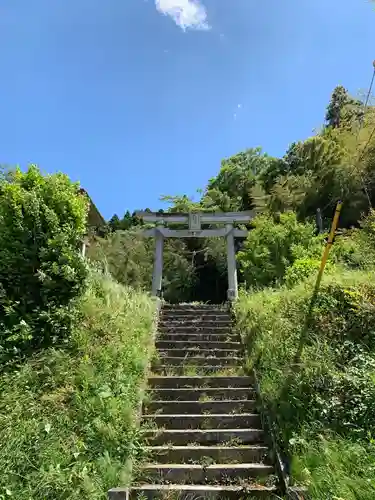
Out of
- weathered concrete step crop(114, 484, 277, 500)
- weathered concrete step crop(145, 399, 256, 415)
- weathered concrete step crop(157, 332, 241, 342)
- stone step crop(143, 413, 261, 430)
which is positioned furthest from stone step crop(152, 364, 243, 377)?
weathered concrete step crop(114, 484, 277, 500)

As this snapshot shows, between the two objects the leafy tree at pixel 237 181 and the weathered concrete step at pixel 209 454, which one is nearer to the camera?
the weathered concrete step at pixel 209 454

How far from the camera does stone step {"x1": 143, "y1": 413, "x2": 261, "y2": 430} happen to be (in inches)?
245

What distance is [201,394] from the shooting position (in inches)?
276

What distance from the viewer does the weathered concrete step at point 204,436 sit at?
19.3 ft

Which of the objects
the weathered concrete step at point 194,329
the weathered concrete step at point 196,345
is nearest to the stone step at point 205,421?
the weathered concrete step at point 196,345

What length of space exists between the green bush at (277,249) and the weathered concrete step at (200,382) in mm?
6886

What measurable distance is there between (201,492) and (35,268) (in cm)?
420

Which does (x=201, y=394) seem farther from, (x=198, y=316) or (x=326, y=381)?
(x=198, y=316)

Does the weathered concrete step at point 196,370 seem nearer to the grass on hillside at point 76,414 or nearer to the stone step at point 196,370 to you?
the stone step at point 196,370

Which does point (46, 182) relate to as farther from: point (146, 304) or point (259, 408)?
point (259, 408)

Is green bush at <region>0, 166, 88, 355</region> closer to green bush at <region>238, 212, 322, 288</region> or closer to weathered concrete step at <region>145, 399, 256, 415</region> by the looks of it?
weathered concrete step at <region>145, 399, 256, 415</region>

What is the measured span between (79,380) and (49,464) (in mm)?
1450

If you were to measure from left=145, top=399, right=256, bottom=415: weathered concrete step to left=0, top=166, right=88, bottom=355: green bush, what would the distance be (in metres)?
1.95

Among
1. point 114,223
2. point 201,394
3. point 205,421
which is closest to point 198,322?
point 201,394
